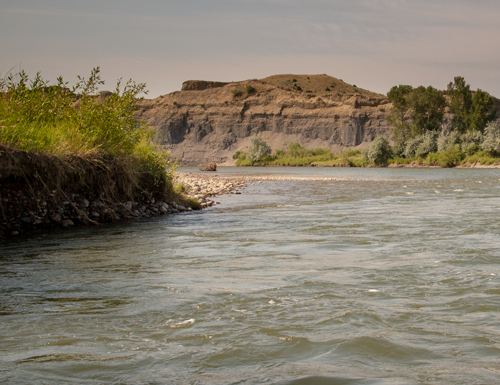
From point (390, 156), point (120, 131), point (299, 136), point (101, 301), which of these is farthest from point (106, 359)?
point (299, 136)

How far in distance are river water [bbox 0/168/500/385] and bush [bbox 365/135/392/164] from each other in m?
64.4

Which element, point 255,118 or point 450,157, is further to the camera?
point 255,118

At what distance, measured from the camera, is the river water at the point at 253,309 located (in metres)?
3.16

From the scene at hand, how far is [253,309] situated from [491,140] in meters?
63.2

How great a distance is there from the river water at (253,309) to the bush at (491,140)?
2242 inches

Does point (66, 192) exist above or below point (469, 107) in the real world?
below

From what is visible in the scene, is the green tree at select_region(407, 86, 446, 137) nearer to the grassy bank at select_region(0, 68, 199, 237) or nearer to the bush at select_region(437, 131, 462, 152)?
the bush at select_region(437, 131, 462, 152)

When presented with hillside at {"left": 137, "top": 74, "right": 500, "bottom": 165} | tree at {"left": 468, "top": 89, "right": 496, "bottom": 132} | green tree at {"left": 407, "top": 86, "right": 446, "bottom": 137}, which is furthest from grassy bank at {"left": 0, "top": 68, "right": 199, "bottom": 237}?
hillside at {"left": 137, "top": 74, "right": 500, "bottom": 165}

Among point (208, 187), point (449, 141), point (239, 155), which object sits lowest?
point (208, 187)

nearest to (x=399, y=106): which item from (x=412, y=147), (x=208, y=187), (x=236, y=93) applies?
(x=412, y=147)

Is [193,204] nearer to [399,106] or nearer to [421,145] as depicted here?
[421,145]

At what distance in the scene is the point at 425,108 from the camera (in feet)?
236

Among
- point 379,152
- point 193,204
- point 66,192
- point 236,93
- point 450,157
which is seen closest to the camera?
point 66,192

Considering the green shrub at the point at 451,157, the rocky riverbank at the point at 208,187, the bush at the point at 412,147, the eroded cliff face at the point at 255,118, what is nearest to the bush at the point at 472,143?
the green shrub at the point at 451,157
